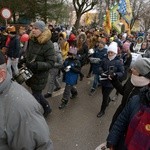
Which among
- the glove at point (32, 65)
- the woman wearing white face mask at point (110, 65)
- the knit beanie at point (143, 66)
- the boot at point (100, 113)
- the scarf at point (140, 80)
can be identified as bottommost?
the boot at point (100, 113)

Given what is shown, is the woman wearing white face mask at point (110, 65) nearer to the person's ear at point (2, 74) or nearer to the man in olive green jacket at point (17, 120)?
the man in olive green jacket at point (17, 120)

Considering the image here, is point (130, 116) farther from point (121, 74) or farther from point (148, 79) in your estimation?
point (121, 74)

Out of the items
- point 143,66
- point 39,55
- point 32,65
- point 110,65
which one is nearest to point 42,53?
point 39,55

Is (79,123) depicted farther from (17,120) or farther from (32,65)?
(17,120)

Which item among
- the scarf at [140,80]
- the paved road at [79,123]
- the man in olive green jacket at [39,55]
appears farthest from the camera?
the paved road at [79,123]

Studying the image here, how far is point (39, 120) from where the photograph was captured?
85.1 inches

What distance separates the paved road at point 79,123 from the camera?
5328 mm

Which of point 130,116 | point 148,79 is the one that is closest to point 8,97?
point 130,116

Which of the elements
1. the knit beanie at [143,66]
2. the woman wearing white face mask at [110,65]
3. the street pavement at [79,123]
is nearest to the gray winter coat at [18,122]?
the knit beanie at [143,66]

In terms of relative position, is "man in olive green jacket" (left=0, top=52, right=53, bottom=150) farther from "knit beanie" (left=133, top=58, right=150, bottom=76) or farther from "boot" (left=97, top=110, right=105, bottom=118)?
"boot" (left=97, top=110, right=105, bottom=118)

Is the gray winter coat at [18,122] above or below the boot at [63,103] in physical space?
above

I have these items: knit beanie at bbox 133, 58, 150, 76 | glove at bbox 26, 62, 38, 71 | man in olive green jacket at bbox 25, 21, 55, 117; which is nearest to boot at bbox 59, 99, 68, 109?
man in olive green jacket at bbox 25, 21, 55, 117

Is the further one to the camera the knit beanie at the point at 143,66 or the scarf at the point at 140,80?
the scarf at the point at 140,80

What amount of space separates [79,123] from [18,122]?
422 centimetres
